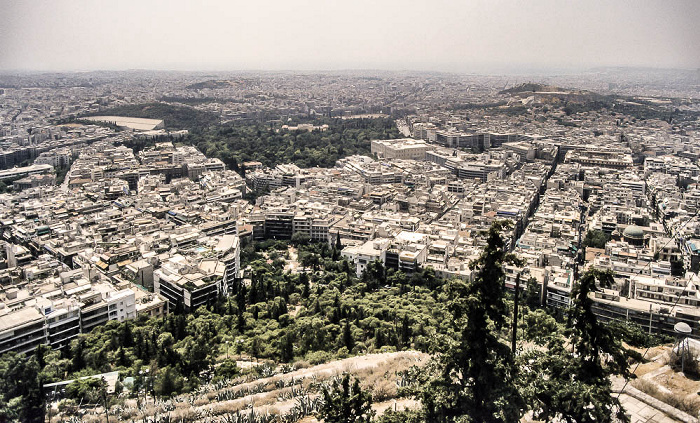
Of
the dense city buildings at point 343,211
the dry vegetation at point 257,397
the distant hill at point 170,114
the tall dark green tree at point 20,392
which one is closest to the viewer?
the tall dark green tree at point 20,392

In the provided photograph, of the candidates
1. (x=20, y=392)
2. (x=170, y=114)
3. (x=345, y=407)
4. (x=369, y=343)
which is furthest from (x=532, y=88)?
(x=20, y=392)

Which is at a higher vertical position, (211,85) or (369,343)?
(211,85)

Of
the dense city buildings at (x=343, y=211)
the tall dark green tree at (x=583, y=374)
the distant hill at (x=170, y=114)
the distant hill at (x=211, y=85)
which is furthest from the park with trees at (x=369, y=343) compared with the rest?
the distant hill at (x=211, y=85)

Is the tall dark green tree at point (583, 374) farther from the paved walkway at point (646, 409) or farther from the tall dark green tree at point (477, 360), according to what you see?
the paved walkway at point (646, 409)

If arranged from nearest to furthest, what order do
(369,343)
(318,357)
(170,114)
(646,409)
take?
(646,409)
(318,357)
(369,343)
(170,114)

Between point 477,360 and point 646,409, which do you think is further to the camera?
point 646,409

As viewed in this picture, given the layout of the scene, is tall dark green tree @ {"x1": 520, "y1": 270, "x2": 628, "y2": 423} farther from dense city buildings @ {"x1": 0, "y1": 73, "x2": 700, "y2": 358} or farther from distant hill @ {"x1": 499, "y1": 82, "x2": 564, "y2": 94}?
distant hill @ {"x1": 499, "y1": 82, "x2": 564, "y2": 94}

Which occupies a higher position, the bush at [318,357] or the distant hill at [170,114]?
the distant hill at [170,114]

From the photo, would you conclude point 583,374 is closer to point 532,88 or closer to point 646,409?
point 646,409

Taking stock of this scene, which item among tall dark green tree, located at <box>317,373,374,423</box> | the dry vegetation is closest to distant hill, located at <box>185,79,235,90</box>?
the dry vegetation
